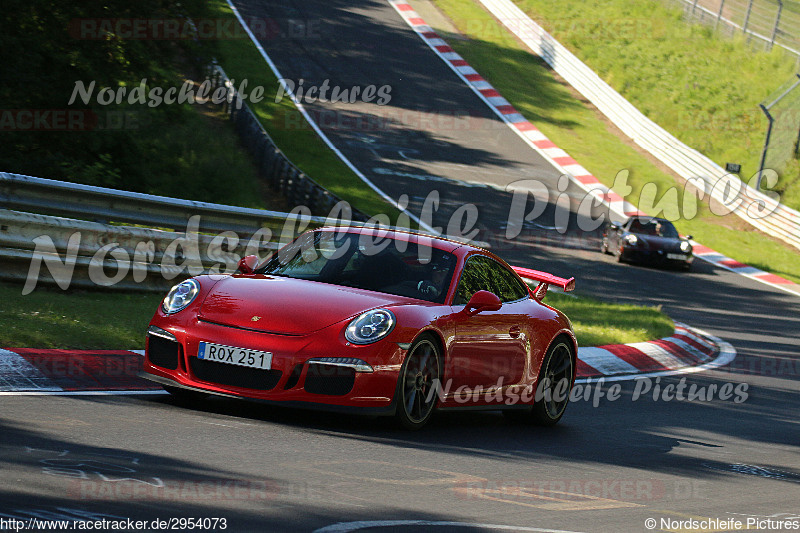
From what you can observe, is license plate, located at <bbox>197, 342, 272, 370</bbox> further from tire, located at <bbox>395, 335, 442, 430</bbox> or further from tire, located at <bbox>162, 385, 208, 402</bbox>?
tire, located at <bbox>395, 335, 442, 430</bbox>

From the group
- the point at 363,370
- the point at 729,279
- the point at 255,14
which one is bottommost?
the point at 729,279

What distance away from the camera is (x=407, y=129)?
35281 millimetres

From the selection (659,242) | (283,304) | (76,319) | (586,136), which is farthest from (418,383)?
(586,136)

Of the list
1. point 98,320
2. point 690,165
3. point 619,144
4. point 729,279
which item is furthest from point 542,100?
point 98,320

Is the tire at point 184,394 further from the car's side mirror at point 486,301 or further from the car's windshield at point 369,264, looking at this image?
the car's side mirror at point 486,301

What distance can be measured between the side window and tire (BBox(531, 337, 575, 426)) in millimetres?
527

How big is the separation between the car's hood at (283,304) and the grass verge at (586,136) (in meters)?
22.0

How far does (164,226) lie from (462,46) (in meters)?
34.8

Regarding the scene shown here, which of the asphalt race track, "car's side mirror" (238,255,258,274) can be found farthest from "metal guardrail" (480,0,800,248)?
"car's side mirror" (238,255,258,274)

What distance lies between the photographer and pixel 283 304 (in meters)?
6.98

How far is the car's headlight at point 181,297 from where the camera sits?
711 cm

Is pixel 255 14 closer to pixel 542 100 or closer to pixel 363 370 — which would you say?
pixel 542 100

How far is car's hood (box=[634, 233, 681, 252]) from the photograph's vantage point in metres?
25.2

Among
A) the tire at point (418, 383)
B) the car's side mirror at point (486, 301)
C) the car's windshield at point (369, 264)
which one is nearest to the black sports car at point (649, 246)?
the car's windshield at point (369, 264)
